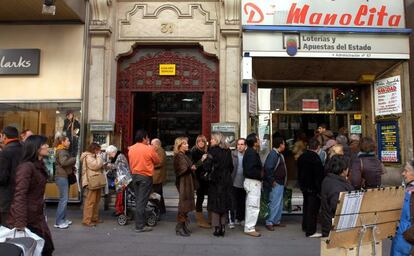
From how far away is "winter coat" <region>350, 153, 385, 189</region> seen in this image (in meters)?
6.50

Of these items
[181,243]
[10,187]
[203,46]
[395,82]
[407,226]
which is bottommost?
[181,243]

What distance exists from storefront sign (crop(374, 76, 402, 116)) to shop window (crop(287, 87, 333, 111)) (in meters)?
1.29

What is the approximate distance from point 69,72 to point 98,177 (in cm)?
364

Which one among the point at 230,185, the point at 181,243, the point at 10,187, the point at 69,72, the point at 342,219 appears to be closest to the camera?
the point at 342,219

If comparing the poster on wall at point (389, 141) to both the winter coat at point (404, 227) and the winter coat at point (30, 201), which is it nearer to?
the winter coat at point (404, 227)

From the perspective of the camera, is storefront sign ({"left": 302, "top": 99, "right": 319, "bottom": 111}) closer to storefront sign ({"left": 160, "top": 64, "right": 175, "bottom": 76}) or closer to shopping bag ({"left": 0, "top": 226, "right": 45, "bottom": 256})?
storefront sign ({"left": 160, "top": 64, "right": 175, "bottom": 76})

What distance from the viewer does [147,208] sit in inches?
310

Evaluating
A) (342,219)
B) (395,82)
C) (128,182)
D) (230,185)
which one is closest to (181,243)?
(230,185)

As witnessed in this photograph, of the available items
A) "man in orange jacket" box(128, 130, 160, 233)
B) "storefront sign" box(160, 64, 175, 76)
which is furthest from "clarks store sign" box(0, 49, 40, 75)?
"man in orange jacket" box(128, 130, 160, 233)

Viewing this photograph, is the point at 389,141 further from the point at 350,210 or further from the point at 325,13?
the point at 350,210

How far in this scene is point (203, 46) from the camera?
34.9 feet

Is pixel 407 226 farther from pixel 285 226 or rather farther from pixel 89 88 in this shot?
pixel 89 88

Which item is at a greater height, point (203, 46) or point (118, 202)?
point (203, 46)

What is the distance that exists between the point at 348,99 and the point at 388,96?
1289 mm
